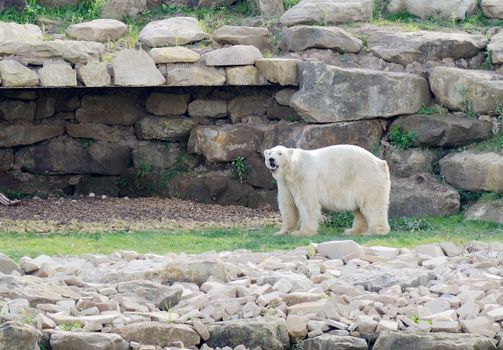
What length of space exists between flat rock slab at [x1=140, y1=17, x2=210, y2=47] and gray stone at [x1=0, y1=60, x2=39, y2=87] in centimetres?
213

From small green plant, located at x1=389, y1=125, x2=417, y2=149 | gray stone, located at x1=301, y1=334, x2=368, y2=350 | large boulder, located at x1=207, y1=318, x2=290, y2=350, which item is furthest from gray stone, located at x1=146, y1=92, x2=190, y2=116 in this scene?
gray stone, located at x1=301, y1=334, x2=368, y2=350

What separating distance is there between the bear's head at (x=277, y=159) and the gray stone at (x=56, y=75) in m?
3.42

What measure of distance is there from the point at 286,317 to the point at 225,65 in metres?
8.34

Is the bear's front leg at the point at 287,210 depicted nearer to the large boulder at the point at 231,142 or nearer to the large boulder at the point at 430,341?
the large boulder at the point at 231,142

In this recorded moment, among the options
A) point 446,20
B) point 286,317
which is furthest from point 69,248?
point 446,20

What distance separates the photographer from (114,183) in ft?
60.9

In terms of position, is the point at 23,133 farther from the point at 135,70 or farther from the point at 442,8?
the point at 442,8

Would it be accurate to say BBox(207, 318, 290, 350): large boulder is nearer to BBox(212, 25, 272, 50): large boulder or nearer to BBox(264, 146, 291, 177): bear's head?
BBox(264, 146, 291, 177): bear's head

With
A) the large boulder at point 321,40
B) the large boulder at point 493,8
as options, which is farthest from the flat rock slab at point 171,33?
the large boulder at point 493,8

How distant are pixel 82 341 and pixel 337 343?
6.61 feet

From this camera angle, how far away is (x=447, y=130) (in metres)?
16.7

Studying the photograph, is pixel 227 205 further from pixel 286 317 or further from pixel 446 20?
pixel 286 317

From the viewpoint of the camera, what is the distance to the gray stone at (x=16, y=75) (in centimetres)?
1634

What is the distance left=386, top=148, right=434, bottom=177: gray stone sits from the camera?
16.9 meters
